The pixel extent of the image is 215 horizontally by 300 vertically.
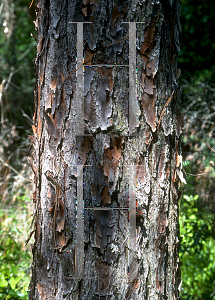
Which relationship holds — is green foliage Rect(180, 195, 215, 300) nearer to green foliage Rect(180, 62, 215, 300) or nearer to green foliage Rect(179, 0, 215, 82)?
green foliage Rect(180, 62, 215, 300)

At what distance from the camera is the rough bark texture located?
111 cm

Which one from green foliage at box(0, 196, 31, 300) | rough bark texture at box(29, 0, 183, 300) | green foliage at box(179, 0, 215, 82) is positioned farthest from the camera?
green foliage at box(179, 0, 215, 82)

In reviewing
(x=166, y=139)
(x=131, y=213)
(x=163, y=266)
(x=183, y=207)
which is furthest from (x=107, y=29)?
(x=183, y=207)

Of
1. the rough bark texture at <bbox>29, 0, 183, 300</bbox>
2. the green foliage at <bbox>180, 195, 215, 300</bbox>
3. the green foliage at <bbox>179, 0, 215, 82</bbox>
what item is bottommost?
the green foliage at <bbox>180, 195, 215, 300</bbox>

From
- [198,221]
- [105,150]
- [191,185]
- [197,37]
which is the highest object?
[197,37]

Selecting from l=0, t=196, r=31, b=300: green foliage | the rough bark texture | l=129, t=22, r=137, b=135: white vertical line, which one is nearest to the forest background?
l=0, t=196, r=31, b=300: green foliage

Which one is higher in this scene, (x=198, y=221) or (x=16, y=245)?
(x=198, y=221)

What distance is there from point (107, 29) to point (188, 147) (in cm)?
259

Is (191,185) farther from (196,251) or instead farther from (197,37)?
(197,37)

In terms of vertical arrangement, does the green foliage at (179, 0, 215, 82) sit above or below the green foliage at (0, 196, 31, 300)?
above

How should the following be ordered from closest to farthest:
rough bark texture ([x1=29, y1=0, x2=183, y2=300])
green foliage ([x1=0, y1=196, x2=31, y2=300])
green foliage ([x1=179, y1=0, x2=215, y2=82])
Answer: rough bark texture ([x1=29, y1=0, x2=183, y2=300]) → green foliage ([x1=0, y1=196, x2=31, y2=300]) → green foliage ([x1=179, y1=0, x2=215, y2=82])

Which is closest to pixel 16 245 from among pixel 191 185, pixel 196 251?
pixel 196 251

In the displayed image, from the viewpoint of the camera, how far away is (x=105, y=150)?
1117 millimetres

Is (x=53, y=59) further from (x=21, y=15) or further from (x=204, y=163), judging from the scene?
(x=21, y=15)
